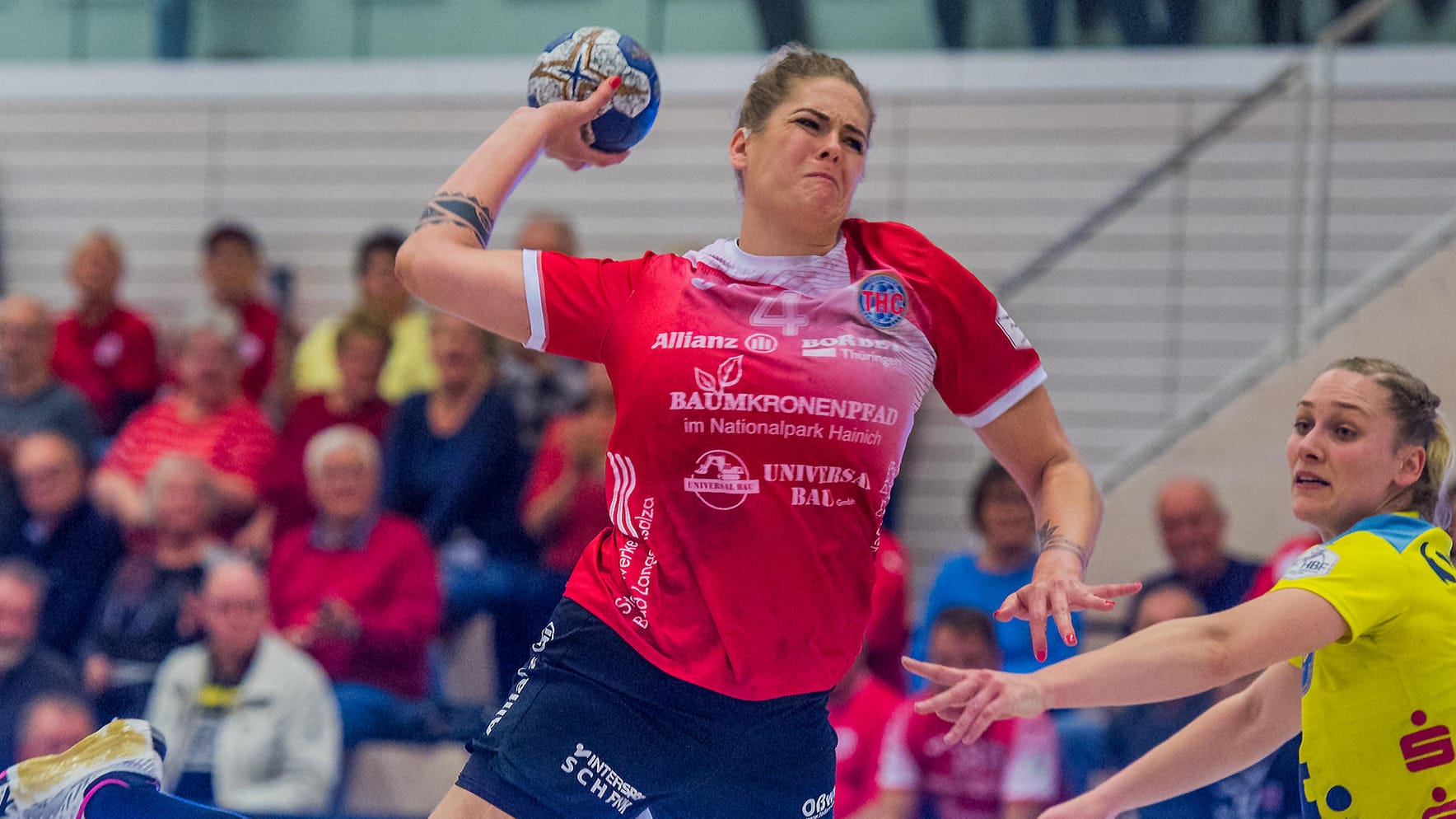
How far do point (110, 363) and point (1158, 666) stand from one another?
682cm

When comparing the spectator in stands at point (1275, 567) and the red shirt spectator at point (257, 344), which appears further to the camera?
the red shirt spectator at point (257, 344)

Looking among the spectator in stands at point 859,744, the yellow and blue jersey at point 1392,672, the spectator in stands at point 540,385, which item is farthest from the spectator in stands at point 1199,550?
the yellow and blue jersey at point 1392,672

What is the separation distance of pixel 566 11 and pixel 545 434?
321cm

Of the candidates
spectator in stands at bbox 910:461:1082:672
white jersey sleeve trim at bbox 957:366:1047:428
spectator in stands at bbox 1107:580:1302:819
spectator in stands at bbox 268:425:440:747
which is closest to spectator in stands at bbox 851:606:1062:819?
spectator in stands at bbox 1107:580:1302:819

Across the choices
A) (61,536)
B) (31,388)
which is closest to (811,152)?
(61,536)

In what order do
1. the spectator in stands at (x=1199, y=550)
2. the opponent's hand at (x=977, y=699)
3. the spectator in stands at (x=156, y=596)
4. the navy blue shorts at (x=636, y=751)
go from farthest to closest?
the spectator in stands at (x=156, y=596)
the spectator in stands at (x=1199, y=550)
the navy blue shorts at (x=636, y=751)
the opponent's hand at (x=977, y=699)

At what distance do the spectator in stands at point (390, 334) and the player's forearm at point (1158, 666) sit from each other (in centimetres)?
506

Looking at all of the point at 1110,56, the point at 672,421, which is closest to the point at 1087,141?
the point at 1110,56

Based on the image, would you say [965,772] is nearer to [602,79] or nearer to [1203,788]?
[1203,788]

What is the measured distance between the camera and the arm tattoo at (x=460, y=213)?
10.2 feet

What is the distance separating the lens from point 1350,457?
3074 millimetres

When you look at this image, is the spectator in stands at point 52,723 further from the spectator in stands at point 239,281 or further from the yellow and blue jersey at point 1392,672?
the yellow and blue jersey at point 1392,672

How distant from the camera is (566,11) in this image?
898 centimetres

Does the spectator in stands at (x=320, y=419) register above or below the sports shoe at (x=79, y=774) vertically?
above
